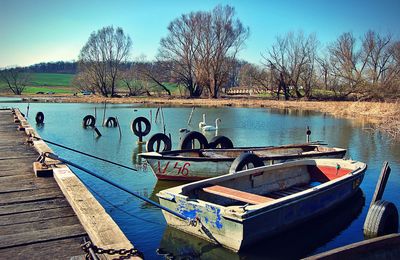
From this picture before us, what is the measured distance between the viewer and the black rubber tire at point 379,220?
730 centimetres

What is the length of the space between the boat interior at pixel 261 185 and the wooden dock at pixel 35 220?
98.7 inches

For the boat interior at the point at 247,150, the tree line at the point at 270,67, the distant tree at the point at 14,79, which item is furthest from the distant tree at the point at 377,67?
the distant tree at the point at 14,79

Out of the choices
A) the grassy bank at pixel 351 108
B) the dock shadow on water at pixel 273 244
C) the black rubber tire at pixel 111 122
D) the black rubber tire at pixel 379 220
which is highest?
the grassy bank at pixel 351 108

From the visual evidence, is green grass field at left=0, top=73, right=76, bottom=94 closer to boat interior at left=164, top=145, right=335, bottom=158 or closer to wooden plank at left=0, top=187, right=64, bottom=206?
boat interior at left=164, top=145, right=335, bottom=158

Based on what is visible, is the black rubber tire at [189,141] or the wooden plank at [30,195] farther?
the black rubber tire at [189,141]

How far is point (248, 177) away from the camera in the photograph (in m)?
9.23

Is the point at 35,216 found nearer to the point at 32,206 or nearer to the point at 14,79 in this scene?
the point at 32,206

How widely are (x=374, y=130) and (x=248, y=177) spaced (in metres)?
20.2

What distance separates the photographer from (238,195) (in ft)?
24.5

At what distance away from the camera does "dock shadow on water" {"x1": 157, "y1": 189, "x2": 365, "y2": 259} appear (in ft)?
22.5

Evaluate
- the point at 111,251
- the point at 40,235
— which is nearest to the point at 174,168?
the point at 40,235

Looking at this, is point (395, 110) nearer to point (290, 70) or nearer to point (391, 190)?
point (391, 190)

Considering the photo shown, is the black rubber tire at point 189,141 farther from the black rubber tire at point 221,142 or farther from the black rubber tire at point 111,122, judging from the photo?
the black rubber tire at point 111,122

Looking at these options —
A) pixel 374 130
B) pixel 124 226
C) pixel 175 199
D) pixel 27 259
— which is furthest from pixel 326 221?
pixel 374 130
